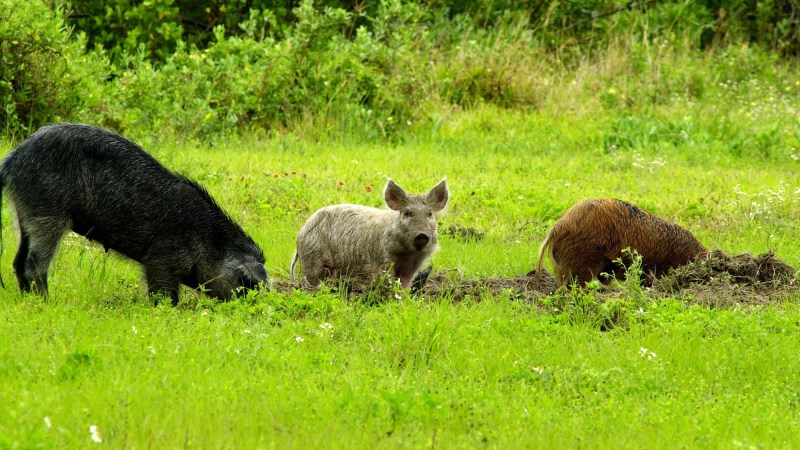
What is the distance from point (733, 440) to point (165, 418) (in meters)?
2.54

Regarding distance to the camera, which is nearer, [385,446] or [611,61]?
[385,446]

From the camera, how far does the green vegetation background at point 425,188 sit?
539 cm

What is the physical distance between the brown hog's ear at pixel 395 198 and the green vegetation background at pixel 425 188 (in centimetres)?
93

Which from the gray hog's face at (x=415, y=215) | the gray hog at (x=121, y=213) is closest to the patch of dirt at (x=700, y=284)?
the gray hog's face at (x=415, y=215)

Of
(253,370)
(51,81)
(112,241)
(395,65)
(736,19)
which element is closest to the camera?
(253,370)

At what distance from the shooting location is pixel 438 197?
27.9 ft

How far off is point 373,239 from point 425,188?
2972 millimetres

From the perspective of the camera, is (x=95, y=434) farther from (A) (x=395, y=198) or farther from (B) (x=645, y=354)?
(A) (x=395, y=198)

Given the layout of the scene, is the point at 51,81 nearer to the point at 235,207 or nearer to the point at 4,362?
the point at 235,207

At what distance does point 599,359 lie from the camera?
6.50 meters

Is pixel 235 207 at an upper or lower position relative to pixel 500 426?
lower

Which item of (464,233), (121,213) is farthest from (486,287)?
(121,213)

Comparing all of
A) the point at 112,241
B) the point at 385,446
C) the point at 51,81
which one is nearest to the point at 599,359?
the point at 385,446

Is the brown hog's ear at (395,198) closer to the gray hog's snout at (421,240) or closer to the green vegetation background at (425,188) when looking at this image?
the gray hog's snout at (421,240)
